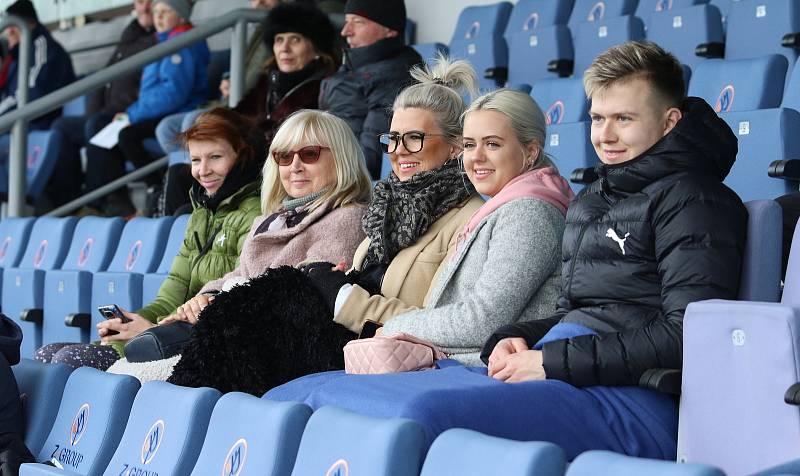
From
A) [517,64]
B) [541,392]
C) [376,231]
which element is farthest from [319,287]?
[517,64]

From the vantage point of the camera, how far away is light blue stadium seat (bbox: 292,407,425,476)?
1.64m

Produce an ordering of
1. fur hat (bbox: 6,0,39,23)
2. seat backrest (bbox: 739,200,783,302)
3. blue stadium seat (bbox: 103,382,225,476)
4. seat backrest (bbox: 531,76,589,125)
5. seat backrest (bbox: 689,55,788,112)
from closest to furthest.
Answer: seat backrest (bbox: 739,200,783,302) < blue stadium seat (bbox: 103,382,225,476) < seat backrest (bbox: 689,55,788,112) < seat backrest (bbox: 531,76,589,125) < fur hat (bbox: 6,0,39,23)

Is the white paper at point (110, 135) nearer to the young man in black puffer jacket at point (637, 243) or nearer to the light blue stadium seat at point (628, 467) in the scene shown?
the young man in black puffer jacket at point (637, 243)

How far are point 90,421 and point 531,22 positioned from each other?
3.63 m

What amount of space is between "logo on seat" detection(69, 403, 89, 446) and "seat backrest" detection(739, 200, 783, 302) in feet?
4.26

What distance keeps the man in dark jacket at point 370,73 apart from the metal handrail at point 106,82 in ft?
4.13

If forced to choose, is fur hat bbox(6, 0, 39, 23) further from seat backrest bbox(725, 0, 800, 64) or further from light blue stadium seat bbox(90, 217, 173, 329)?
seat backrest bbox(725, 0, 800, 64)

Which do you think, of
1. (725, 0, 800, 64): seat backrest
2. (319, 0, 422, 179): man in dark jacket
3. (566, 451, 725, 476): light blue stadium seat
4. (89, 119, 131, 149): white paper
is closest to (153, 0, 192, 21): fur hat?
(89, 119, 131, 149): white paper

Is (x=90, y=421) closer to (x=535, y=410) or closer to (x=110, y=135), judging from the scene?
(x=535, y=410)

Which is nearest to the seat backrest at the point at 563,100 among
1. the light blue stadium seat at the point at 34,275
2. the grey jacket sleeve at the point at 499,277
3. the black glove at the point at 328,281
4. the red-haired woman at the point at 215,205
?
the red-haired woman at the point at 215,205

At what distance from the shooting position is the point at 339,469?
1727mm

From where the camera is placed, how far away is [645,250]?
80.7 inches

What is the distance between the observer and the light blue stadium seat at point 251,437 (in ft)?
6.16

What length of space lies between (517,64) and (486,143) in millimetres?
2813
